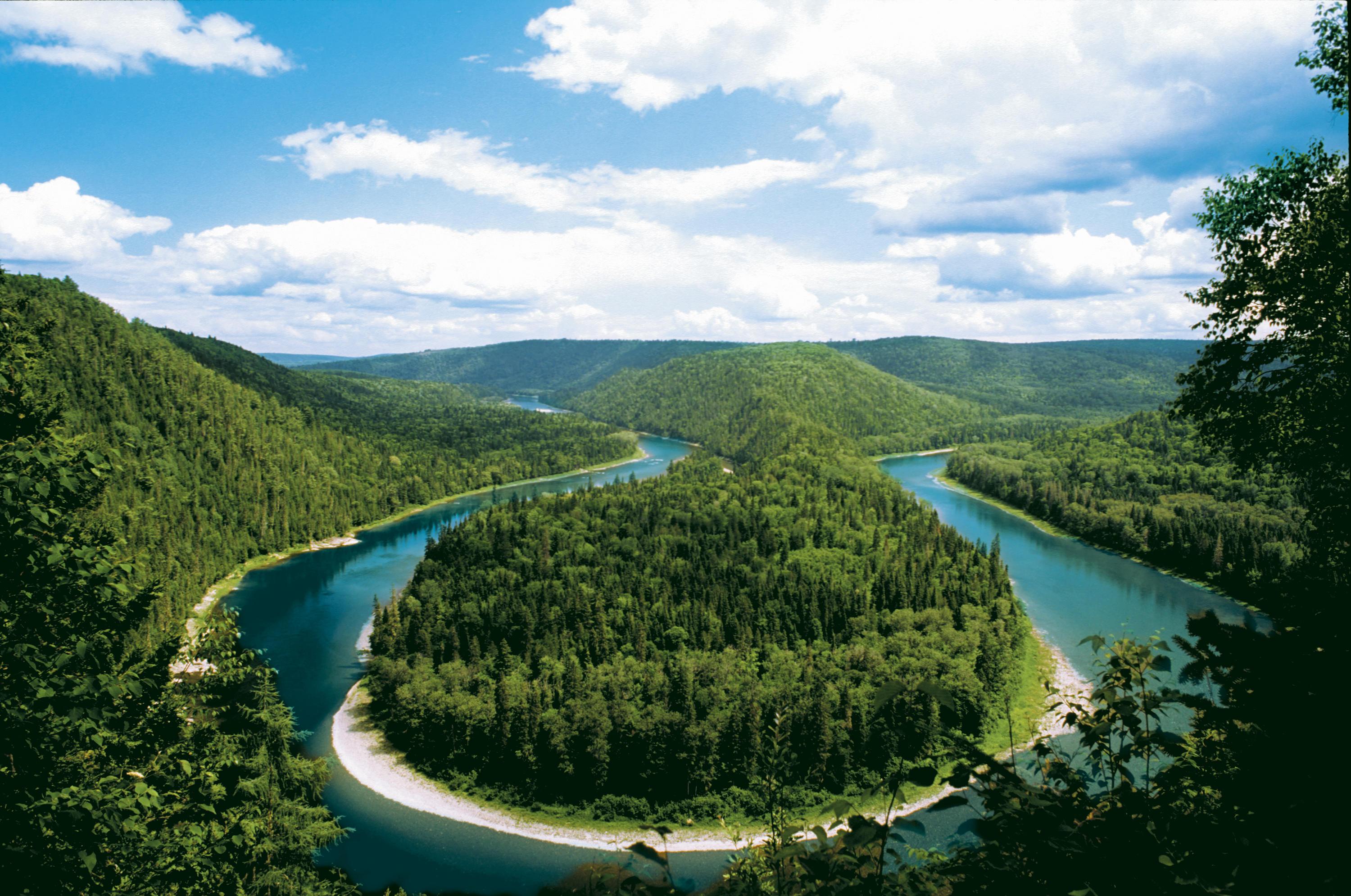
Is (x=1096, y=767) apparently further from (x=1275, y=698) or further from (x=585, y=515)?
(x=585, y=515)

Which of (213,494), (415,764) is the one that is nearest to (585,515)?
(415,764)

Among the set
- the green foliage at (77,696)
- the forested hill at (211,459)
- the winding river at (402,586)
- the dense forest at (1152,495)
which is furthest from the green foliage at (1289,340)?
the forested hill at (211,459)

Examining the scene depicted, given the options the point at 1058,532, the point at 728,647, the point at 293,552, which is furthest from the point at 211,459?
the point at 1058,532

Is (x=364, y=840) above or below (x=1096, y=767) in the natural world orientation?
below

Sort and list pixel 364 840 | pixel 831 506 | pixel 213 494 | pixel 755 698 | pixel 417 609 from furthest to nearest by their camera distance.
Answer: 1. pixel 213 494
2. pixel 831 506
3. pixel 417 609
4. pixel 755 698
5. pixel 364 840

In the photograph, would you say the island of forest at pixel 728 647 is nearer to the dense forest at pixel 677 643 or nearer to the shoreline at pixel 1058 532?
the dense forest at pixel 677 643

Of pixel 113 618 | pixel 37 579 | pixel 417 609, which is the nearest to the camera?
pixel 37 579

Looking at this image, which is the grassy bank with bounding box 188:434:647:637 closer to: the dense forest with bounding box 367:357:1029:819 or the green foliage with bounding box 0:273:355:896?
the dense forest with bounding box 367:357:1029:819
